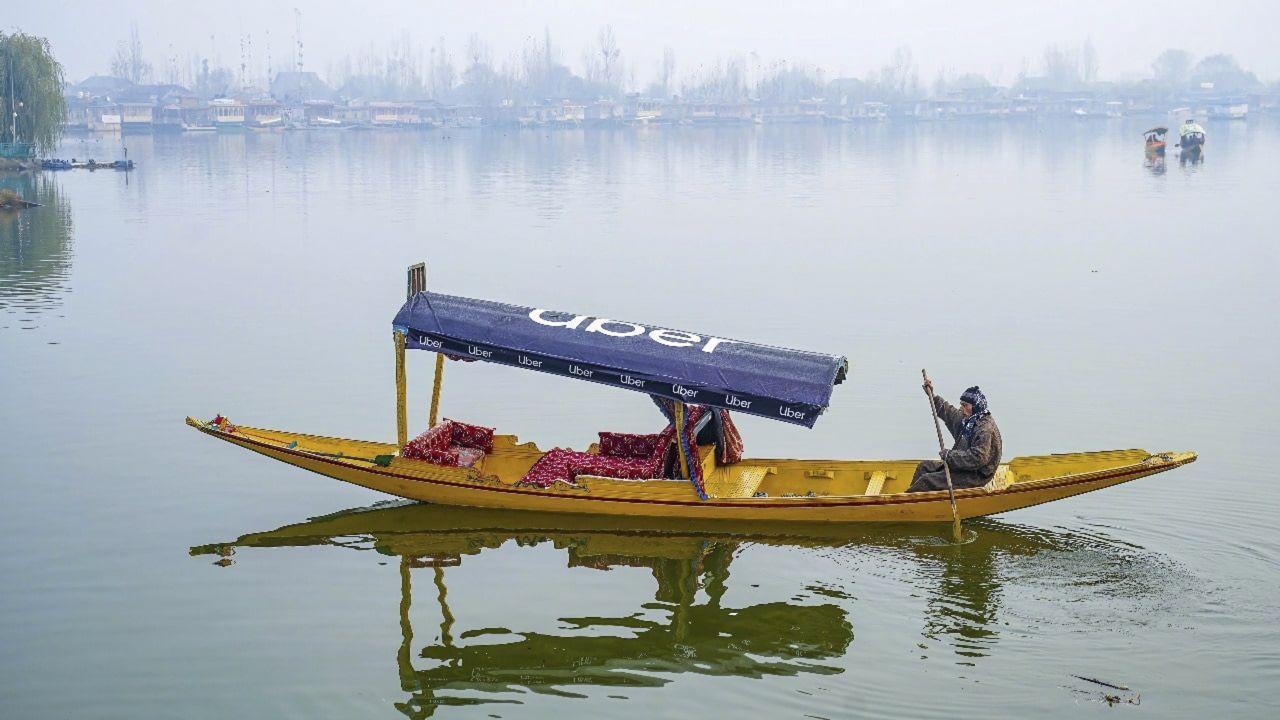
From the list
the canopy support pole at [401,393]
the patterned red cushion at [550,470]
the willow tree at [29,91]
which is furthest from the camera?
the willow tree at [29,91]

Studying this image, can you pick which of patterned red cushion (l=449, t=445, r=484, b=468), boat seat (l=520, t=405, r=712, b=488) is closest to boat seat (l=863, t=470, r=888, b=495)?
boat seat (l=520, t=405, r=712, b=488)

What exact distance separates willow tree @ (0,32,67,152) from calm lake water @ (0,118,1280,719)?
93.5 feet

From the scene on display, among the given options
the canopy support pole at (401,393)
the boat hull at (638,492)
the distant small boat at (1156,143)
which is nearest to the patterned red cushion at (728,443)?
the boat hull at (638,492)

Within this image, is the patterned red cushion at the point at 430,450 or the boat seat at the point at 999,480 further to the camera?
the patterned red cushion at the point at 430,450

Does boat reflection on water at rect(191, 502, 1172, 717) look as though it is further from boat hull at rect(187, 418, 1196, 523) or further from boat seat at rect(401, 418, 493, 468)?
boat seat at rect(401, 418, 493, 468)

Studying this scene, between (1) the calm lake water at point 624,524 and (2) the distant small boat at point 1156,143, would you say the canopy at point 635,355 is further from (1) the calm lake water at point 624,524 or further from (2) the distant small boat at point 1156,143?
(2) the distant small boat at point 1156,143

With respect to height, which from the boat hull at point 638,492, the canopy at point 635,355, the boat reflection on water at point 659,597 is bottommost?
the boat reflection on water at point 659,597

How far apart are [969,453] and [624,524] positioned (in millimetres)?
4377

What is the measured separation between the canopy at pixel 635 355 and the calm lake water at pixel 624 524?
2042 millimetres

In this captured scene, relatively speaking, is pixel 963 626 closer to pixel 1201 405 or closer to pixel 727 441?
pixel 727 441

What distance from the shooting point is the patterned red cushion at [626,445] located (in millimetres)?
18578

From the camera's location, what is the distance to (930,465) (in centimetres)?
1717

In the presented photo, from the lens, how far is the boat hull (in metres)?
16.5

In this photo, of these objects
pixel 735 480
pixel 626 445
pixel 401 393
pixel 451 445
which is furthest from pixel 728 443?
pixel 401 393
